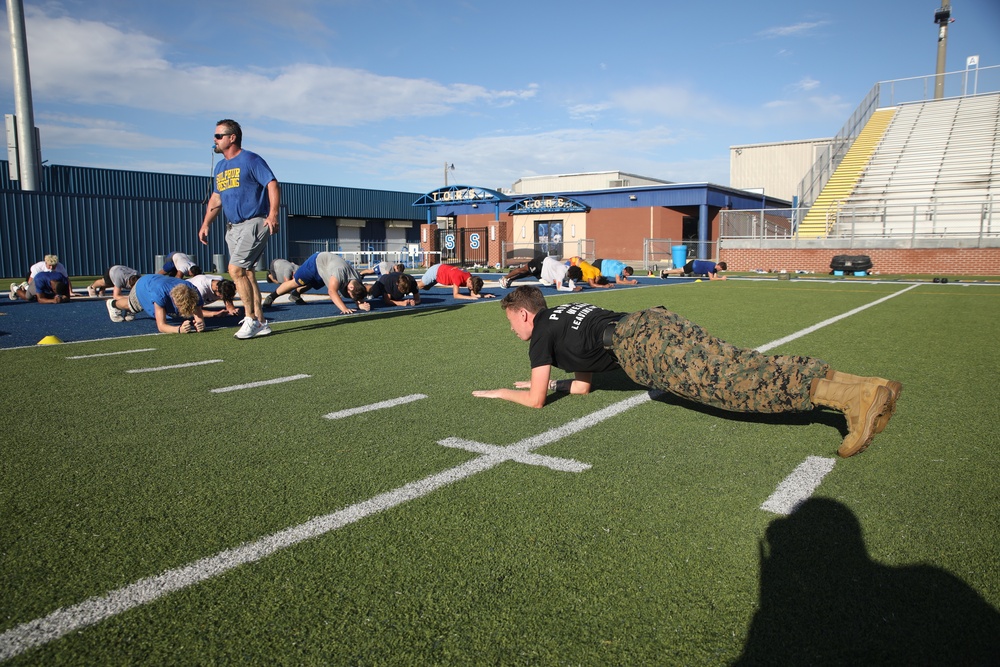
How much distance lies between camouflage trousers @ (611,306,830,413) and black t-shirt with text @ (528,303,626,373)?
9.6 inches

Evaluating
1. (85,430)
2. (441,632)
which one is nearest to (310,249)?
(85,430)

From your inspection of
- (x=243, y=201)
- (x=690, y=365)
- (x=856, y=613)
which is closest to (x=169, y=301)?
(x=243, y=201)

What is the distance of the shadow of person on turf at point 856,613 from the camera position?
1753 mm

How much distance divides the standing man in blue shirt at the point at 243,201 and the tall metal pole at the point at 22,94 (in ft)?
36.8

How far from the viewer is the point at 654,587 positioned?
2.07 m

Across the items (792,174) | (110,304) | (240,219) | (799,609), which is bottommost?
(799,609)

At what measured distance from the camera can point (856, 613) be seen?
1.94 metres

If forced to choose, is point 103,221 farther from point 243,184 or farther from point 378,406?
point 378,406

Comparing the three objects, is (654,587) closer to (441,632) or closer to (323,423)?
(441,632)

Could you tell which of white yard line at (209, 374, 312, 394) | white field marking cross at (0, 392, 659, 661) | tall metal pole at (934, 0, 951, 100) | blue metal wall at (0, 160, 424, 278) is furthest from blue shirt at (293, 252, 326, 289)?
tall metal pole at (934, 0, 951, 100)

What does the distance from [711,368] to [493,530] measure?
1.66 meters

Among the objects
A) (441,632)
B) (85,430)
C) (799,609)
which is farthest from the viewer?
(85,430)

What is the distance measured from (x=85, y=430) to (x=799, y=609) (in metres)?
3.79

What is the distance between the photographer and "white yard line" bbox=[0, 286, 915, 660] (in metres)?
1.83
